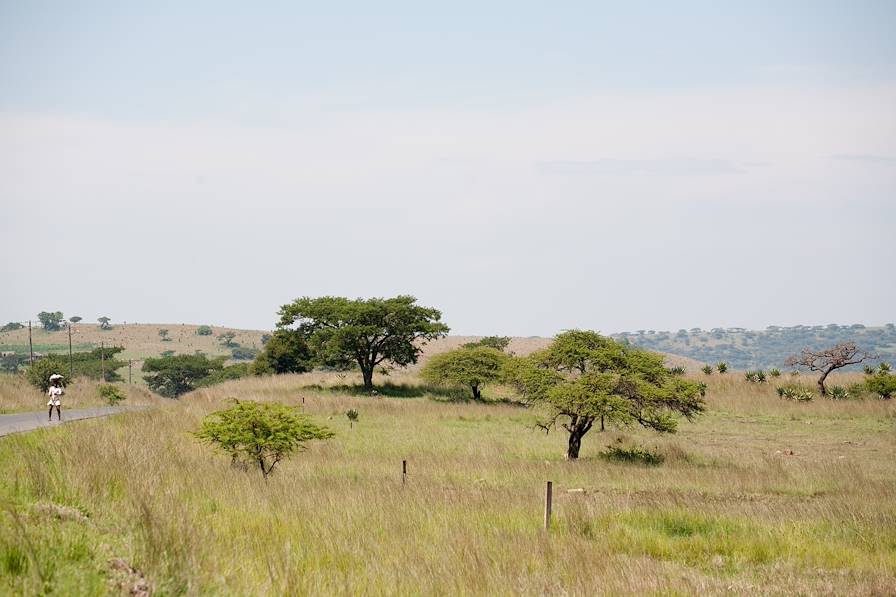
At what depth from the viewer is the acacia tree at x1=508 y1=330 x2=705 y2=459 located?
26703 mm

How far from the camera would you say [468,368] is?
170ft

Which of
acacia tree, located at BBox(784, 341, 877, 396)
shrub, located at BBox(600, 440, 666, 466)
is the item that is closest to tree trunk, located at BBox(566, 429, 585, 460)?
shrub, located at BBox(600, 440, 666, 466)

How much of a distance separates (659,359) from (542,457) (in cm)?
579

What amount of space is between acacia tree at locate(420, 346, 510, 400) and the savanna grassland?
24781 mm

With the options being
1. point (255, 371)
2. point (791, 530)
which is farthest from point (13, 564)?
point (255, 371)

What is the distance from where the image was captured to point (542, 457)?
27344 millimetres

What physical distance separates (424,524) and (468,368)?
39.2 meters

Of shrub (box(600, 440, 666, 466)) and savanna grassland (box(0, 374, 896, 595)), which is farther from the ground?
savanna grassland (box(0, 374, 896, 595))

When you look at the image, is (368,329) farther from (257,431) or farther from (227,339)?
(227,339)

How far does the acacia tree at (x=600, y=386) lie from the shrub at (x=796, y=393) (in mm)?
22557

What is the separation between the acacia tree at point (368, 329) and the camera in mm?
55844

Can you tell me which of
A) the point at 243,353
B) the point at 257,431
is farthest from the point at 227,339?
the point at 257,431

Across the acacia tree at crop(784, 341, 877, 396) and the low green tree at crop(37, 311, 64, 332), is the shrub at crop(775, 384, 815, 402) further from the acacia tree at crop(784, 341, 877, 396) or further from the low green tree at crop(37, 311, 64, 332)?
the low green tree at crop(37, 311, 64, 332)

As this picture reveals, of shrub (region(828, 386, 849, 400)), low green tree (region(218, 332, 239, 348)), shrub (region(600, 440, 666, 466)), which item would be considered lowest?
shrub (region(600, 440, 666, 466))
